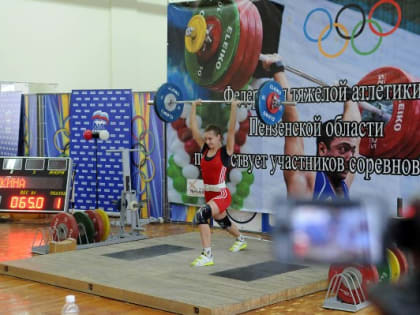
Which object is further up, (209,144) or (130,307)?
(209,144)

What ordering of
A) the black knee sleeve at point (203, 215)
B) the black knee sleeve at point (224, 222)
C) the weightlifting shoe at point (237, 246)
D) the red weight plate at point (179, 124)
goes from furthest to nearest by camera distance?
the red weight plate at point (179, 124) → the weightlifting shoe at point (237, 246) → the black knee sleeve at point (224, 222) → the black knee sleeve at point (203, 215)

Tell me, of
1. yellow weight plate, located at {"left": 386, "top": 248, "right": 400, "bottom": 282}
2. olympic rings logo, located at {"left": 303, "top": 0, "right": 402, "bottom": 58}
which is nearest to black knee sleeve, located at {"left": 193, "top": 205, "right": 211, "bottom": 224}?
yellow weight plate, located at {"left": 386, "top": 248, "right": 400, "bottom": 282}

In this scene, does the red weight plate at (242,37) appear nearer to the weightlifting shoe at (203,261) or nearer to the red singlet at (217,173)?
the red singlet at (217,173)

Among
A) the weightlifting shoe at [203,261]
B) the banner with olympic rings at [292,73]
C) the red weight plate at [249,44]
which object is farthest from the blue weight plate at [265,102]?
the red weight plate at [249,44]

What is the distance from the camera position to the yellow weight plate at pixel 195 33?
735 cm

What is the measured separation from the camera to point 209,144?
5203mm

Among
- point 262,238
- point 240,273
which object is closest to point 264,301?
point 240,273

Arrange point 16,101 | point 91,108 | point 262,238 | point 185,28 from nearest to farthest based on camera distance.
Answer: point 262,238 → point 185,28 → point 91,108 → point 16,101

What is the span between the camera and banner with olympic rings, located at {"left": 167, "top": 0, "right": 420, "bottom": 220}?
592 centimetres

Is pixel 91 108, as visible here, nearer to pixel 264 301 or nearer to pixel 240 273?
pixel 240 273

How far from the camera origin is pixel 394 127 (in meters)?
5.93

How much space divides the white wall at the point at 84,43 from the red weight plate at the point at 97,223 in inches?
173

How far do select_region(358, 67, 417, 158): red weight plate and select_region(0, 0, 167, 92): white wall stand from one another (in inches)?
222

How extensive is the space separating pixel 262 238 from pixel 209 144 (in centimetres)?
190
